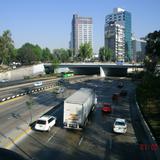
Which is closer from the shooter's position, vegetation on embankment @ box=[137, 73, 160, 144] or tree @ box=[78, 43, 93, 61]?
vegetation on embankment @ box=[137, 73, 160, 144]

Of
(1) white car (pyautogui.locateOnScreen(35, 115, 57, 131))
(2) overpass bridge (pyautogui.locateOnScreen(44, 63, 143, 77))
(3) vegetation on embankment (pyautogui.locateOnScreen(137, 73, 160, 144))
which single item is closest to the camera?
(1) white car (pyautogui.locateOnScreen(35, 115, 57, 131))

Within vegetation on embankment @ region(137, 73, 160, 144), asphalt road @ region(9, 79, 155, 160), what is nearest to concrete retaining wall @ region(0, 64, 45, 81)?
vegetation on embankment @ region(137, 73, 160, 144)

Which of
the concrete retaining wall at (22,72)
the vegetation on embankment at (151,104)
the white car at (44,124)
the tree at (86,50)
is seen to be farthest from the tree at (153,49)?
the tree at (86,50)

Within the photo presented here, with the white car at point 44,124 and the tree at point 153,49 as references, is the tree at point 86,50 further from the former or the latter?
the white car at point 44,124

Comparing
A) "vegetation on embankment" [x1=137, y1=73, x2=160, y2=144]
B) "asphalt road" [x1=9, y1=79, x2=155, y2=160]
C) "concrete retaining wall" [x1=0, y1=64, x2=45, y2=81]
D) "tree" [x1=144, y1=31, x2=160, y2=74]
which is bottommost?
"asphalt road" [x1=9, y1=79, x2=155, y2=160]

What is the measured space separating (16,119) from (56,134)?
9.54 meters

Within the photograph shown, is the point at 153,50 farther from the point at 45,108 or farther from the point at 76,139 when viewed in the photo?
the point at 76,139

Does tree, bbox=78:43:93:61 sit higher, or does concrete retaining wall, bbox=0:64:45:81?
tree, bbox=78:43:93:61

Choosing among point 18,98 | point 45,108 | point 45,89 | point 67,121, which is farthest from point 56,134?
point 45,89

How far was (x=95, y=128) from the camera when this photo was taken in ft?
113

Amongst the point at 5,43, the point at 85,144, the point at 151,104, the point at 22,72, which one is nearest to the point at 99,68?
the point at 22,72

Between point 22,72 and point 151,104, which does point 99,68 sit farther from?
point 151,104

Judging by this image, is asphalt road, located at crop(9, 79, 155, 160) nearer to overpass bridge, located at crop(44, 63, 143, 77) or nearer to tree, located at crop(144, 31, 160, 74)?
tree, located at crop(144, 31, 160, 74)

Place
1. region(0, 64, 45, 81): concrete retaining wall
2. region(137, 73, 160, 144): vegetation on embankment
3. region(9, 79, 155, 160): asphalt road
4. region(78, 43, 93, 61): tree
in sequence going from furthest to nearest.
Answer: region(78, 43, 93, 61): tree
region(0, 64, 45, 81): concrete retaining wall
region(137, 73, 160, 144): vegetation on embankment
region(9, 79, 155, 160): asphalt road
